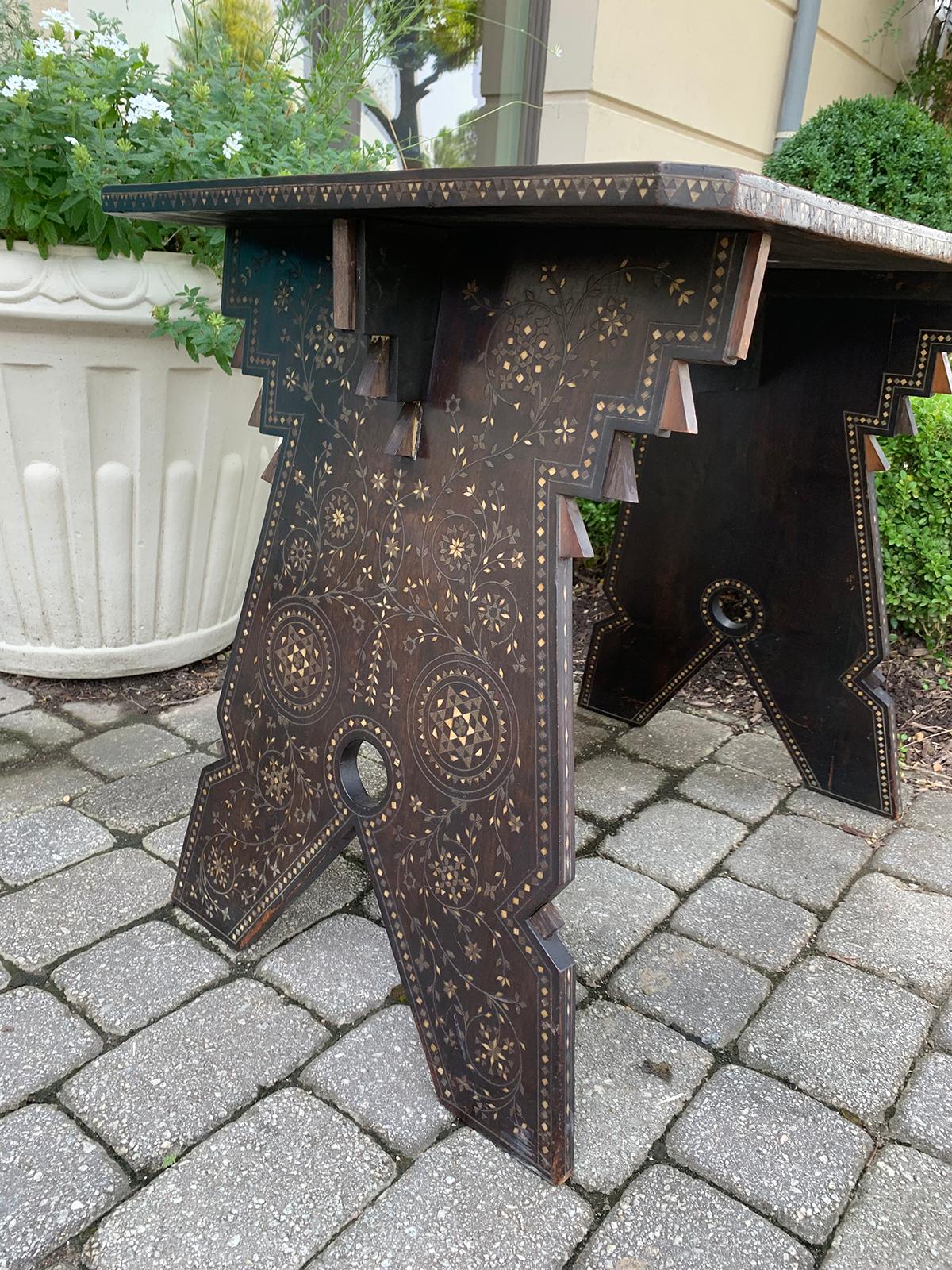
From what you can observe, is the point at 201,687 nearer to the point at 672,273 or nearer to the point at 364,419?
the point at 364,419

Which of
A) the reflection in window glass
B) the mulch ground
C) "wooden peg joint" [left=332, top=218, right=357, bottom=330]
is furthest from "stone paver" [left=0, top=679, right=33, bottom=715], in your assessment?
the reflection in window glass

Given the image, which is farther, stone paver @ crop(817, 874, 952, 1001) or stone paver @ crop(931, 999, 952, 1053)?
stone paver @ crop(817, 874, 952, 1001)

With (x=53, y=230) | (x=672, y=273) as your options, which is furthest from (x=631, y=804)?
(x=53, y=230)

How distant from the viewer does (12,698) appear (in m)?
2.48

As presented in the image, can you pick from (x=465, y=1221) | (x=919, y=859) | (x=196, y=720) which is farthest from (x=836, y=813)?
(x=196, y=720)

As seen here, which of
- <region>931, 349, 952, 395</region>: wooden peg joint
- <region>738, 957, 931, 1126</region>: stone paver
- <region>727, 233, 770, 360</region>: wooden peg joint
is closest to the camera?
<region>727, 233, 770, 360</region>: wooden peg joint

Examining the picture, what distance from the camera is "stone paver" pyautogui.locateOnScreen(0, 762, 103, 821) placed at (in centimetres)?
201

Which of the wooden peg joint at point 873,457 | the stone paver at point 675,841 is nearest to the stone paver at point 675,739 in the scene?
the stone paver at point 675,841

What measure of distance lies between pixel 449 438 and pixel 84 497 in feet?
4.61

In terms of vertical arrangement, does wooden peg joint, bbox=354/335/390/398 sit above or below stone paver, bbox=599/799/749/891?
above

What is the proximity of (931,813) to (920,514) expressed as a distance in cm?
106

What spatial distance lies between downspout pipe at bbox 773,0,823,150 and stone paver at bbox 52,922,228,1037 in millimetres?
4550

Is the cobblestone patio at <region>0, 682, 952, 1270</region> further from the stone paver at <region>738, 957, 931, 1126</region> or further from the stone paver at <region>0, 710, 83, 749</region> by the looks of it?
the stone paver at <region>0, 710, 83, 749</region>

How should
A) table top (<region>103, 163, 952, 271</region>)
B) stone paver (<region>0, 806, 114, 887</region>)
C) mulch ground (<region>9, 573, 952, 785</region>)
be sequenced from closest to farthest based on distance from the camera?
table top (<region>103, 163, 952, 271</region>), stone paver (<region>0, 806, 114, 887</region>), mulch ground (<region>9, 573, 952, 785</region>)
